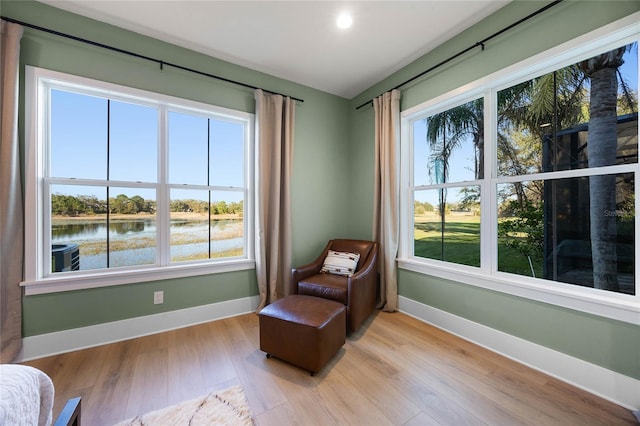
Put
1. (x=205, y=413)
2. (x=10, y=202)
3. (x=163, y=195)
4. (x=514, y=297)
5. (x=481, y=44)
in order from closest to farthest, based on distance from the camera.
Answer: (x=205, y=413) → (x=10, y=202) → (x=514, y=297) → (x=481, y=44) → (x=163, y=195)

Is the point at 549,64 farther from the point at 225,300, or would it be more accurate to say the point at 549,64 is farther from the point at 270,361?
the point at 225,300

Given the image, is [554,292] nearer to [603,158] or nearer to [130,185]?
[603,158]

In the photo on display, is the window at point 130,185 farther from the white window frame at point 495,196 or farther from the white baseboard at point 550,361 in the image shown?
the white baseboard at point 550,361

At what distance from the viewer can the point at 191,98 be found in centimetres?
259

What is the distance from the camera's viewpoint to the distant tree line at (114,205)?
215 cm

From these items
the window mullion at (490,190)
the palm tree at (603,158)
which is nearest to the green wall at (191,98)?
the window mullion at (490,190)

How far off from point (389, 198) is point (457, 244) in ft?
2.78

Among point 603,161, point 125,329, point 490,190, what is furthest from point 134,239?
point 603,161

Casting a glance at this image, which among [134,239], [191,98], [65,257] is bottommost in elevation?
[65,257]

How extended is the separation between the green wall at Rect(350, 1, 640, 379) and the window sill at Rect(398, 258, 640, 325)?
5cm

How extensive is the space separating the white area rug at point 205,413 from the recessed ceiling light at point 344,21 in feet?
9.64

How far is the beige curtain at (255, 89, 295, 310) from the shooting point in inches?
112

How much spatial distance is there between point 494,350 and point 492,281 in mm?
563

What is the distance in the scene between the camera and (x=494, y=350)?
2.05 meters
